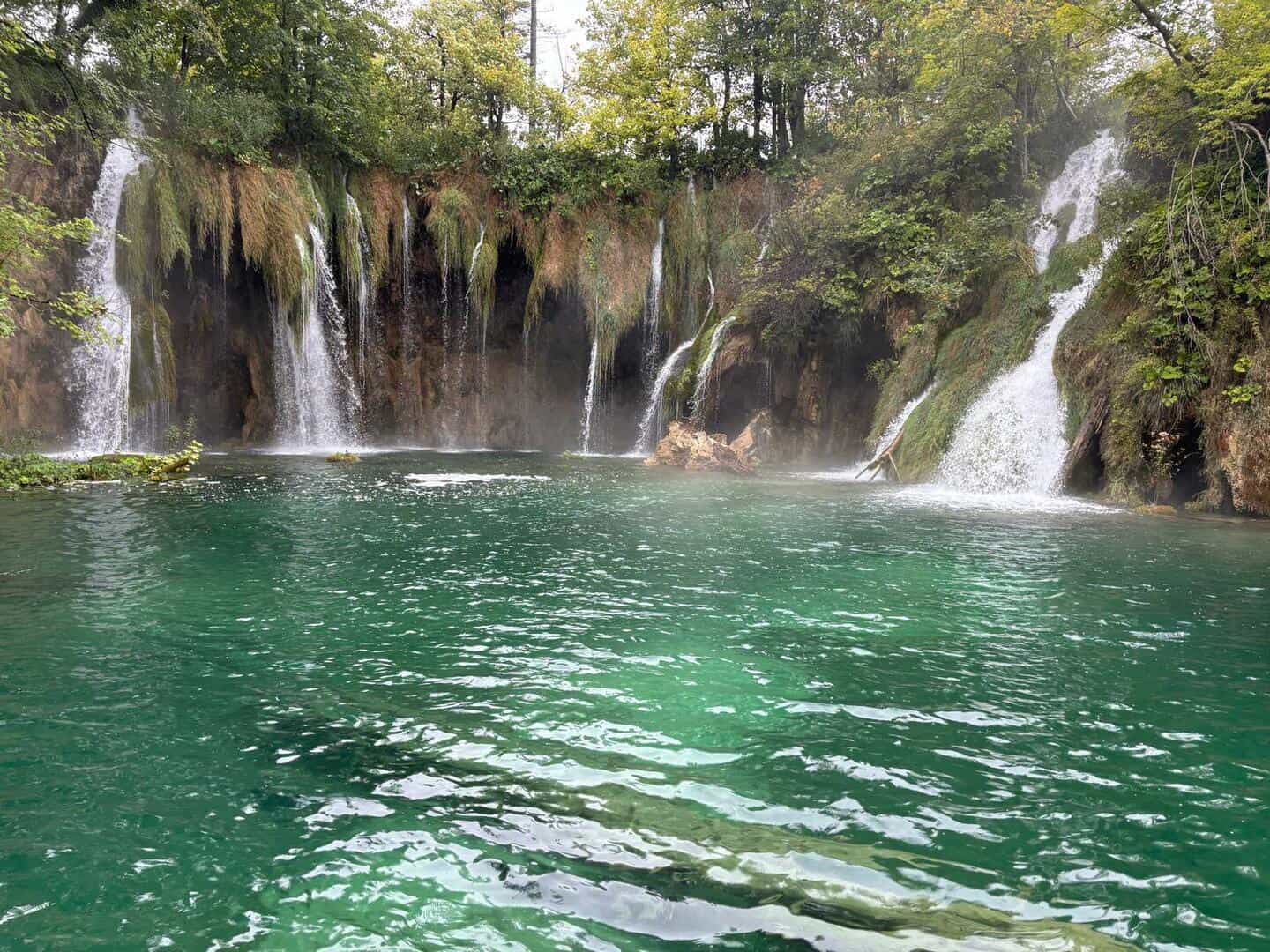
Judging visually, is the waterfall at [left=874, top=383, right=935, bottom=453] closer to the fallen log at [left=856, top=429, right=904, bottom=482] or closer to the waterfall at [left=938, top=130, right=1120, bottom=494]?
the fallen log at [left=856, top=429, right=904, bottom=482]

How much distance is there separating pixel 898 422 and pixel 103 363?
20.1 m

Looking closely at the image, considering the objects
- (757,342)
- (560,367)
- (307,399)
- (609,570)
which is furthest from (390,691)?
(560,367)

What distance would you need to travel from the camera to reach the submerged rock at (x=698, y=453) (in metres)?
19.3

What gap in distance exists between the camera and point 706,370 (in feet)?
74.2

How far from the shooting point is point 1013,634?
6082 millimetres

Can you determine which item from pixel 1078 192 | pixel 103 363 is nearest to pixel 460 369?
pixel 103 363

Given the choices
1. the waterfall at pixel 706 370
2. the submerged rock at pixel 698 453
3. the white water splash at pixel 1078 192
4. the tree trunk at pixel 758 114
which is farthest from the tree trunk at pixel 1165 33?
the tree trunk at pixel 758 114

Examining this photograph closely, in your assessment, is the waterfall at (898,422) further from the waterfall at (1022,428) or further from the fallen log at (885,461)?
the waterfall at (1022,428)

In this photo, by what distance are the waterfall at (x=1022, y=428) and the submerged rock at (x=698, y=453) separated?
16.4 feet

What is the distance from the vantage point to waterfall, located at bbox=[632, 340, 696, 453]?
24.3 m

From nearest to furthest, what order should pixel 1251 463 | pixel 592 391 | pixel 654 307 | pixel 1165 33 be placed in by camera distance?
pixel 1251 463
pixel 1165 33
pixel 592 391
pixel 654 307

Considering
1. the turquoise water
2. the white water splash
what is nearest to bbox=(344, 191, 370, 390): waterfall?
the turquoise water

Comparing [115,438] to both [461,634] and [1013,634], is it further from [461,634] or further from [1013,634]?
[1013,634]

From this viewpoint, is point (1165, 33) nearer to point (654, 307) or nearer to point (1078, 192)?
point (1078, 192)
